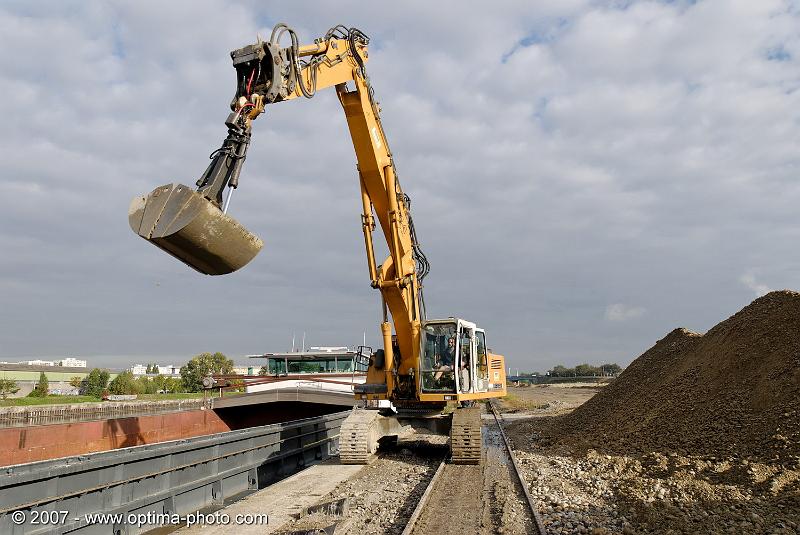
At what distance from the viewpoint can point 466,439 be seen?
13852mm

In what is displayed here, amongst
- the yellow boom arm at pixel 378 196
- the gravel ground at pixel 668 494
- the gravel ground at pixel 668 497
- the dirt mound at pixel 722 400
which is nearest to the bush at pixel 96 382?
the dirt mound at pixel 722 400

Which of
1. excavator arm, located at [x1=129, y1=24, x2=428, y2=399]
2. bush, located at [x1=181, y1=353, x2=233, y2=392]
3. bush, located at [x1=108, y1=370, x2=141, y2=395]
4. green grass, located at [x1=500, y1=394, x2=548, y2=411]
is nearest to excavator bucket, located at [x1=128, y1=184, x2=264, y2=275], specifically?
excavator arm, located at [x1=129, y1=24, x2=428, y2=399]

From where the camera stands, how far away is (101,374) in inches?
3147

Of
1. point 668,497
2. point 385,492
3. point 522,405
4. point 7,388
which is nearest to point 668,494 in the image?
point 668,497

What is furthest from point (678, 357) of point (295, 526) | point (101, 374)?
point (101, 374)

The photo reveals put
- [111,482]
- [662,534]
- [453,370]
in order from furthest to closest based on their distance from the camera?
[453,370] → [111,482] → [662,534]

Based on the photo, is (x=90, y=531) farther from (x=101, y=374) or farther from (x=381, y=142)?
(x=101, y=374)

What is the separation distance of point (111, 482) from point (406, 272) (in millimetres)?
8083

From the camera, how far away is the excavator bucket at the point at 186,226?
6805 mm

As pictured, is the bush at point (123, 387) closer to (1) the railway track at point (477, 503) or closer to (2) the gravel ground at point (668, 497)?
(1) the railway track at point (477, 503)

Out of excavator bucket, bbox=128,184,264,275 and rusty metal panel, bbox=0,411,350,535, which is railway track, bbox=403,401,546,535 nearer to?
excavator bucket, bbox=128,184,264,275

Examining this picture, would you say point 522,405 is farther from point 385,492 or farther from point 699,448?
point 385,492

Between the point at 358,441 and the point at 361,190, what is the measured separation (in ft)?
21.0

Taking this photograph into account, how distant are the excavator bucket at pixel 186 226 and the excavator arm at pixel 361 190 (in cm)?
1
